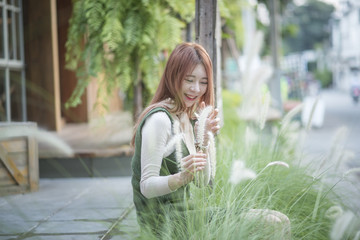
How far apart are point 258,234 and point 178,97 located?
685 mm

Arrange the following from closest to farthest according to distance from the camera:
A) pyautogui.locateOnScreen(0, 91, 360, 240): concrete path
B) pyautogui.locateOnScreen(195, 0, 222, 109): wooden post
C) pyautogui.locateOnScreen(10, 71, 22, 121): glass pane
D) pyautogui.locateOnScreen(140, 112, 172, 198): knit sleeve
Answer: pyautogui.locateOnScreen(140, 112, 172, 198): knit sleeve < pyautogui.locateOnScreen(0, 91, 360, 240): concrete path < pyautogui.locateOnScreen(195, 0, 222, 109): wooden post < pyautogui.locateOnScreen(10, 71, 22, 121): glass pane

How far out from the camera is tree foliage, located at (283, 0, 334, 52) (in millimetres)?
66812

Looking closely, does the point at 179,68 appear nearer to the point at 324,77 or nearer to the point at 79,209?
the point at 79,209

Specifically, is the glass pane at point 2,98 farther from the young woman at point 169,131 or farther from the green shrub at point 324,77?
the green shrub at point 324,77

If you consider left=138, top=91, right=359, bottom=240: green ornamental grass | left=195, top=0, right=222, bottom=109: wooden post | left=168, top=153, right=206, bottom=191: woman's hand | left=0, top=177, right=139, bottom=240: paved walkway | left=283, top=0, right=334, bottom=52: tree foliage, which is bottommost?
left=0, top=177, right=139, bottom=240: paved walkway

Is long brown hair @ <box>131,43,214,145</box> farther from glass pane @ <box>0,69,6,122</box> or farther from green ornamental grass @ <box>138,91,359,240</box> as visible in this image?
glass pane @ <box>0,69,6,122</box>

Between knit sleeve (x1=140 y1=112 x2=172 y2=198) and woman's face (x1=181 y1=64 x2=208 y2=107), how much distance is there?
221mm

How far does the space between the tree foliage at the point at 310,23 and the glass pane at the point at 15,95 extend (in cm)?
6310

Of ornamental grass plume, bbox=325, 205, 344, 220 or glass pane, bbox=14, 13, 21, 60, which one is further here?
glass pane, bbox=14, 13, 21, 60

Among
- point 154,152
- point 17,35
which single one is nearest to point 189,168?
point 154,152

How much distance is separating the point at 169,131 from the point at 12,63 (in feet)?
13.9

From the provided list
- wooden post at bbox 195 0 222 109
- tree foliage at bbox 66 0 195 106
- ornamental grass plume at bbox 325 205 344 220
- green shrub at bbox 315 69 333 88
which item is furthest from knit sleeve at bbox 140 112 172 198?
green shrub at bbox 315 69 333 88

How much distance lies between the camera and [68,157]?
496 centimetres

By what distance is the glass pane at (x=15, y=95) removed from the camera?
19.6 feet
